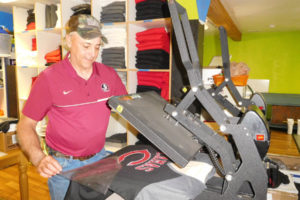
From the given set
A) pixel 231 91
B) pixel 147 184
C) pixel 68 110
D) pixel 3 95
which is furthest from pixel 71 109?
pixel 3 95

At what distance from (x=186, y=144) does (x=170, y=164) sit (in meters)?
0.16

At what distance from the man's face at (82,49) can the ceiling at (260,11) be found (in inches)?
97.9

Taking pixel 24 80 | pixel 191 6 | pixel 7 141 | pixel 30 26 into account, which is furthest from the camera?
pixel 7 141

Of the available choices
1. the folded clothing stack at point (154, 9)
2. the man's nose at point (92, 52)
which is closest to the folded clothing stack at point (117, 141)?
the folded clothing stack at point (154, 9)

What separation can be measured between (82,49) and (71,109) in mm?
376

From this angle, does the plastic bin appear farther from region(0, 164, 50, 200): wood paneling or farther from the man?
the man

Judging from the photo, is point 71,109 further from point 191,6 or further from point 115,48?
point 115,48

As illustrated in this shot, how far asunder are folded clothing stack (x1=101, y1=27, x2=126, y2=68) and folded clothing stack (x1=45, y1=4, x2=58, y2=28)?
→ 101 centimetres

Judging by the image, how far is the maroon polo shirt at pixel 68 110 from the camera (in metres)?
1.31

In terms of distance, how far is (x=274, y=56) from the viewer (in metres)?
7.24

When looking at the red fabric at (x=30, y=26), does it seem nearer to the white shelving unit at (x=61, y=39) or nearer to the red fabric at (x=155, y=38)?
the white shelving unit at (x=61, y=39)

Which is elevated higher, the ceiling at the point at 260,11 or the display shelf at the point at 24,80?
the ceiling at the point at 260,11

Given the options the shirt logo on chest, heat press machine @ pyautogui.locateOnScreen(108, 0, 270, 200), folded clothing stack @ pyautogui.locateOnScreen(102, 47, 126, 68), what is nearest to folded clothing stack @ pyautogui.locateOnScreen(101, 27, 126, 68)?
folded clothing stack @ pyautogui.locateOnScreen(102, 47, 126, 68)

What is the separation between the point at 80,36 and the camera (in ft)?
4.50
